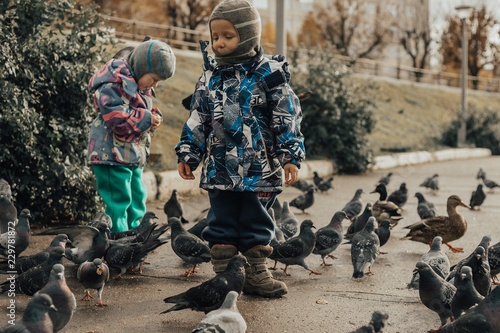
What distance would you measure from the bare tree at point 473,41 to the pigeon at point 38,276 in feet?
177

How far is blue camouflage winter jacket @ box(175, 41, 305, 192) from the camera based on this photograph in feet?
17.2

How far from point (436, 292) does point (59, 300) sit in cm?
242

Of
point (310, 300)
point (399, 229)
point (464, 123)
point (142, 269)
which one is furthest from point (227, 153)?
point (464, 123)

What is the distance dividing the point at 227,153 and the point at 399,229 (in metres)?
4.36

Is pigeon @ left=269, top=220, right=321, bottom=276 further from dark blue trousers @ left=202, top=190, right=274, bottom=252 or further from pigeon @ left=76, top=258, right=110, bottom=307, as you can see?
pigeon @ left=76, top=258, right=110, bottom=307

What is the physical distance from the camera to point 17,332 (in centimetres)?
382

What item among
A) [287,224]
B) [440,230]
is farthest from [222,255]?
[440,230]

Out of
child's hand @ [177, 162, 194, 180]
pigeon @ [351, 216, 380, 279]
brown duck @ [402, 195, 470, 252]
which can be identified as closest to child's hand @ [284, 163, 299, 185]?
child's hand @ [177, 162, 194, 180]

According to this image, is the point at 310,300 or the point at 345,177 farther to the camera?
the point at 345,177

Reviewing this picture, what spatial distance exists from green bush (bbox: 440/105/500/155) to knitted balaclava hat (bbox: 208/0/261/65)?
18282 mm

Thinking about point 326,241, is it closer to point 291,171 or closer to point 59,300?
point 291,171

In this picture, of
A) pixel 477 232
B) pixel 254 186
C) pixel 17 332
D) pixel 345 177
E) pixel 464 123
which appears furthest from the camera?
pixel 464 123

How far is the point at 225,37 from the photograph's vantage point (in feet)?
17.3

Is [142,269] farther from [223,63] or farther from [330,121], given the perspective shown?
[330,121]
